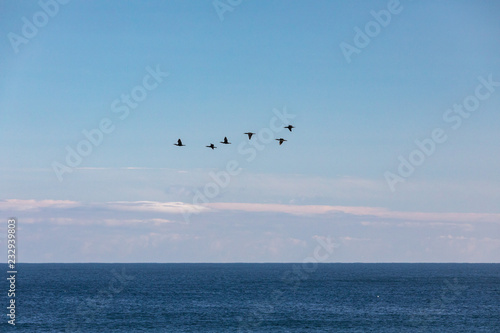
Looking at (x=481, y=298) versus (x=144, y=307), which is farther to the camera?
(x=481, y=298)

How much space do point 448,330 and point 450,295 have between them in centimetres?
7797

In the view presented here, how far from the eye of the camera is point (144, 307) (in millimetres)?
153000

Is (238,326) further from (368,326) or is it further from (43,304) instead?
(43,304)

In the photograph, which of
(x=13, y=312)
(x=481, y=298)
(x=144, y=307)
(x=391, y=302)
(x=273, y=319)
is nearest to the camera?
(x=273, y=319)

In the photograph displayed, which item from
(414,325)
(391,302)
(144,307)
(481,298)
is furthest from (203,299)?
(481,298)

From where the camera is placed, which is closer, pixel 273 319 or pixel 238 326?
pixel 238 326

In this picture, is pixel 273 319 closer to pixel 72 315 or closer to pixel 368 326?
pixel 368 326

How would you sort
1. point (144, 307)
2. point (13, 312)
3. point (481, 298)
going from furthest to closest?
point (481, 298) < point (144, 307) < point (13, 312)

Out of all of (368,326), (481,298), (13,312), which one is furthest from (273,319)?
(481,298)

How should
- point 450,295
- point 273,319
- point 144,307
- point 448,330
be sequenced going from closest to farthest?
point 448,330
point 273,319
point 144,307
point 450,295

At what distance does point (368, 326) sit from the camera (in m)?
123

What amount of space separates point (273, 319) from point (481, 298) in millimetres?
81326

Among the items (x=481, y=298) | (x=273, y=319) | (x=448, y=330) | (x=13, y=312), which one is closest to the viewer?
(x=448, y=330)

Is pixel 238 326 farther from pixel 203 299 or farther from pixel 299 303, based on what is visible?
pixel 203 299
